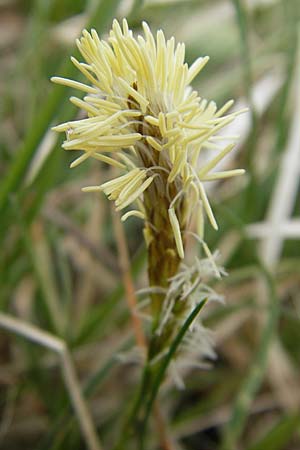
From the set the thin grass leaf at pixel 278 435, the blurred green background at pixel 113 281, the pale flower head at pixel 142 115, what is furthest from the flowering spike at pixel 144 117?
the thin grass leaf at pixel 278 435

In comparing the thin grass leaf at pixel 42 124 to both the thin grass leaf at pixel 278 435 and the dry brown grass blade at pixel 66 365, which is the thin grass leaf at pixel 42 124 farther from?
the thin grass leaf at pixel 278 435

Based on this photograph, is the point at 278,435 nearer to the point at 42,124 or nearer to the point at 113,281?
the point at 113,281

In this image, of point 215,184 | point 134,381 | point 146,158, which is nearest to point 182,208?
point 146,158

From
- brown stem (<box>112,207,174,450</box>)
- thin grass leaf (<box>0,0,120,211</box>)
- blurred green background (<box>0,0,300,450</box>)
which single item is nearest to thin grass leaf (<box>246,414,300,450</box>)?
blurred green background (<box>0,0,300,450</box>)

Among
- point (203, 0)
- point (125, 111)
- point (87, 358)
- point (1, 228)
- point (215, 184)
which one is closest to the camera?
point (125, 111)

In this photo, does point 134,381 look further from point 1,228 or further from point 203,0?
point 203,0

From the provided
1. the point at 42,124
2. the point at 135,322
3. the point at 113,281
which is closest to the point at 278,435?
the point at 135,322
